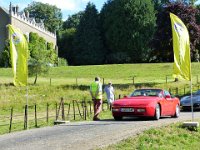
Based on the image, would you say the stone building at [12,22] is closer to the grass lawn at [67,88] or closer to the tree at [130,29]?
the grass lawn at [67,88]

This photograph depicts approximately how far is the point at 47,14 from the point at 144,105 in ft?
380

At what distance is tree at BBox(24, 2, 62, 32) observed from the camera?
429 feet

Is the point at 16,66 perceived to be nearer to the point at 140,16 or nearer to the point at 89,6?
the point at 140,16

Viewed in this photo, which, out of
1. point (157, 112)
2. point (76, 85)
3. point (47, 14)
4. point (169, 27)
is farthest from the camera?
point (47, 14)

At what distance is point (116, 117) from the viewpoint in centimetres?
1888

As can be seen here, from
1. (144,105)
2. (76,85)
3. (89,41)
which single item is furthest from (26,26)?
(144,105)

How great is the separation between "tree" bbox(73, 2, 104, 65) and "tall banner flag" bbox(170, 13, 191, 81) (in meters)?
82.5

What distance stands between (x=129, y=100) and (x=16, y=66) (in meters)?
4.69

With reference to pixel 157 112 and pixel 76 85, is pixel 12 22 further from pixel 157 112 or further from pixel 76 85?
pixel 157 112

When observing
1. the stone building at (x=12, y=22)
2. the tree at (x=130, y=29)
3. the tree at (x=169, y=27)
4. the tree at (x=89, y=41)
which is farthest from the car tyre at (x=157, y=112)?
the tree at (x=89, y=41)

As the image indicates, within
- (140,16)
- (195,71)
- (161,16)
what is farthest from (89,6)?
(161,16)

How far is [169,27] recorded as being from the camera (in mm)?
53156

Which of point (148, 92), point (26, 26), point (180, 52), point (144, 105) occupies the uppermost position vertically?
point (26, 26)

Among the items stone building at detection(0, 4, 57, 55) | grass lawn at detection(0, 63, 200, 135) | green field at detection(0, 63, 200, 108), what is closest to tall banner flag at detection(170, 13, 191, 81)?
grass lawn at detection(0, 63, 200, 135)
